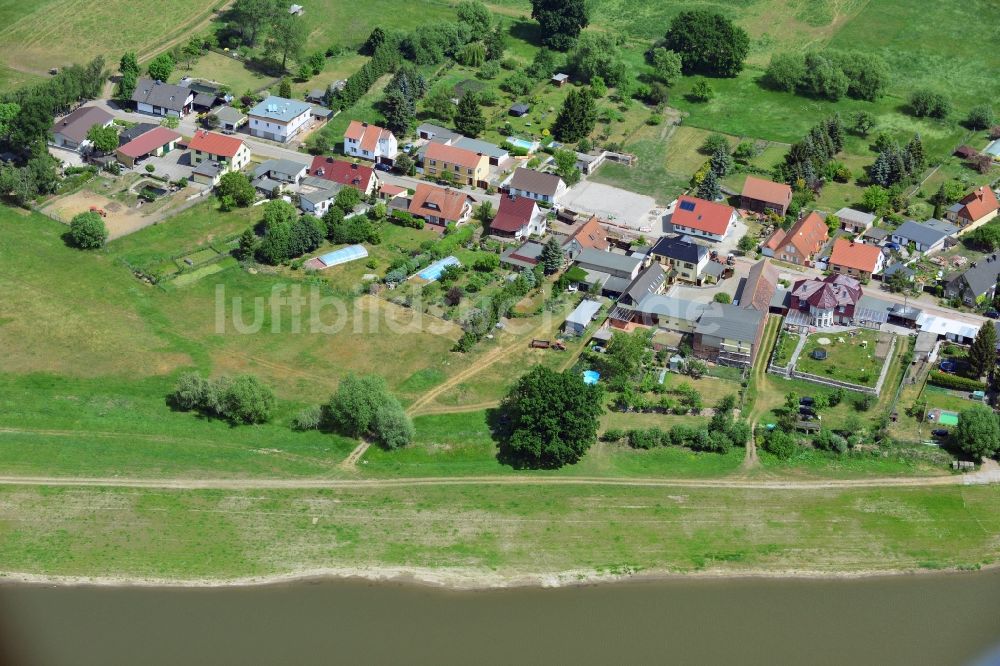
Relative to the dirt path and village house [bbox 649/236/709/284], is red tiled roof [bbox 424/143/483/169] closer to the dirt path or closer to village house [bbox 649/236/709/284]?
village house [bbox 649/236/709/284]

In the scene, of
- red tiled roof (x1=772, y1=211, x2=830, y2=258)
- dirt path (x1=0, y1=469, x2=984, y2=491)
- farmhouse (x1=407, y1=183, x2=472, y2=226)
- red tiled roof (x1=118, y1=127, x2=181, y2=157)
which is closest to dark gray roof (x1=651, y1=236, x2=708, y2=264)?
red tiled roof (x1=772, y1=211, x2=830, y2=258)

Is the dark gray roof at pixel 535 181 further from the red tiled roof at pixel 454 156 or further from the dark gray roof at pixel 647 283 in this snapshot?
the dark gray roof at pixel 647 283

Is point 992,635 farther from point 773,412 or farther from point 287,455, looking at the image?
point 287,455

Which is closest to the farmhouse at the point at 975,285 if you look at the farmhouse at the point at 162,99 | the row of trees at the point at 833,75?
the row of trees at the point at 833,75

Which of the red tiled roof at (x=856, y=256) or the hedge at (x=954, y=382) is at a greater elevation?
the red tiled roof at (x=856, y=256)

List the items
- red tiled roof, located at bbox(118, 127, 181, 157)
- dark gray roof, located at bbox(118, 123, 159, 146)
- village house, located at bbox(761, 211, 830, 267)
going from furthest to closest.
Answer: dark gray roof, located at bbox(118, 123, 159, 146), red tiled roof, located at bbox(118, 127, 181, 157), village house, located at bbox(761, 211, 830, 267)
